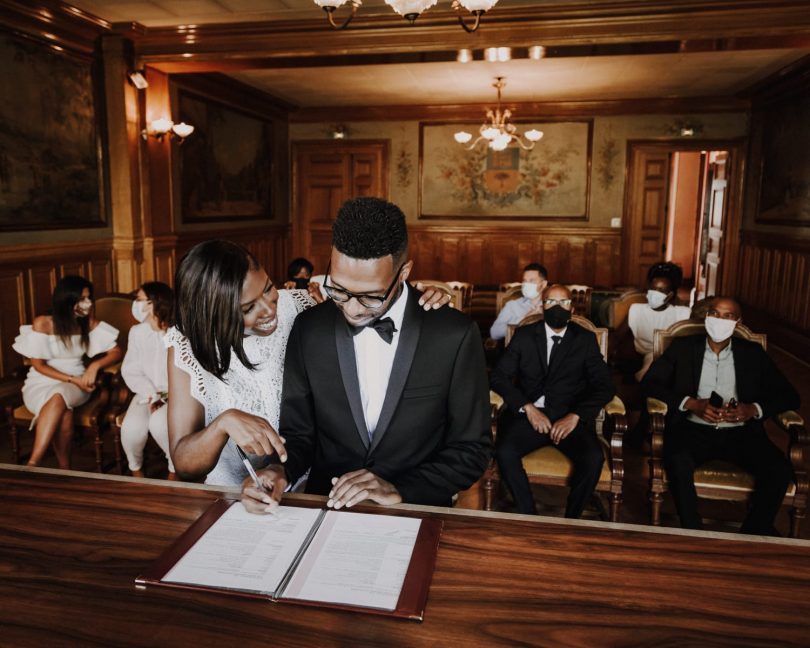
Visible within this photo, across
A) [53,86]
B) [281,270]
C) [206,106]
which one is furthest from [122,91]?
[281,270]

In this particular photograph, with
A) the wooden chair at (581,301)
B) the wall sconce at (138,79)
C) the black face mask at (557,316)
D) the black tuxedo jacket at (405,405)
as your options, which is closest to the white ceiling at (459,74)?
the wall sconce at (138,79)

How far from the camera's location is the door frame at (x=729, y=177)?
10023 mm

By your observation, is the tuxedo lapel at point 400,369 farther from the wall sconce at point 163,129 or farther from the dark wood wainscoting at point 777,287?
the dark wood wainscoting at point 777,287

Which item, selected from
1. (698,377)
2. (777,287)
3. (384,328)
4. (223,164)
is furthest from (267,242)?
(384,328)

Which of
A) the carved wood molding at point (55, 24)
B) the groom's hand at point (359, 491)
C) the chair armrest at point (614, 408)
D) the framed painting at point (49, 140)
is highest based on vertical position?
the carved wood molding at point (55, 24)

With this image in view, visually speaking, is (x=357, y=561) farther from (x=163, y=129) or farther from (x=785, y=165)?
(x=785, y=165)

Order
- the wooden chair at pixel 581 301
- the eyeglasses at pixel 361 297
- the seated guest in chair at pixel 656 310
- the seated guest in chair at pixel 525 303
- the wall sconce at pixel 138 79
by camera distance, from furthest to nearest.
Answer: the wall sconce at pixel 138 79 < the wooden chair at pixel 581 301 < the seated guest in chair at pixel 525 303 < the seated guest in chair at pixel 656 310 < the eyeglasses at pixel 361 297

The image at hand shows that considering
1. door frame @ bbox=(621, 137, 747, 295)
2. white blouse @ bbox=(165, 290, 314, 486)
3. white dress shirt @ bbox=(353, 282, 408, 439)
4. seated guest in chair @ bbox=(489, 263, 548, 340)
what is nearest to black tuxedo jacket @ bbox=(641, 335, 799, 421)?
seated guest in chair @ bbox=(489, 263, 548, 340)

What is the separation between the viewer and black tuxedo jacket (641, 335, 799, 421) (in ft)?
11.0

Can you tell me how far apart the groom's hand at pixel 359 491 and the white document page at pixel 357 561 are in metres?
0.03

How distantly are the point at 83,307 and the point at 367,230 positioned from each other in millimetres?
3323

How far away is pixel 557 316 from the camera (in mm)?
3734

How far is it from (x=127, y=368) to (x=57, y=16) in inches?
156

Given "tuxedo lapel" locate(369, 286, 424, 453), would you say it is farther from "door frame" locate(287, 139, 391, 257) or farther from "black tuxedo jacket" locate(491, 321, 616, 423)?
"door frame" locate(287, 139, 391, 257)
